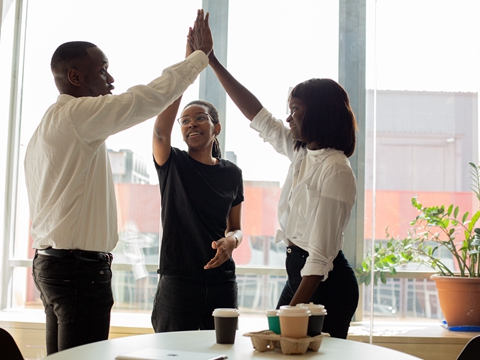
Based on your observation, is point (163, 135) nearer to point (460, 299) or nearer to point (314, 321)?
point (314, 321)

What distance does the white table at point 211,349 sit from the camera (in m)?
1.39

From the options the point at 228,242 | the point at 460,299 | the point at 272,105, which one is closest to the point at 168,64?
the point at 272,105

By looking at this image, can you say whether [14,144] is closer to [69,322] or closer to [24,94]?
[24,94]

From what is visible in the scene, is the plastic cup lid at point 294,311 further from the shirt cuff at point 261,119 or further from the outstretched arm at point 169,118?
the shirt cuff at point 261,119

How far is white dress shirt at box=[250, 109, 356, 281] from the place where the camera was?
1894mm

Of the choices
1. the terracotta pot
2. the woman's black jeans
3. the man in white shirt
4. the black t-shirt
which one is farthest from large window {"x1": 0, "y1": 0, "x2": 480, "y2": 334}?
the man in white shirt

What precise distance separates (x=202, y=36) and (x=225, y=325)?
125 cm

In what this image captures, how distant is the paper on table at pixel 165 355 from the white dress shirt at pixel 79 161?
2.07 feet

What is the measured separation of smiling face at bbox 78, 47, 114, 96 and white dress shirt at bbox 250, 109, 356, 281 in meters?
0.81

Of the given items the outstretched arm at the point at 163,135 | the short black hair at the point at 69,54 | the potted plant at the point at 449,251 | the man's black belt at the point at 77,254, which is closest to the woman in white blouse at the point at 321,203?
the outstretched arm at the point at 163,135

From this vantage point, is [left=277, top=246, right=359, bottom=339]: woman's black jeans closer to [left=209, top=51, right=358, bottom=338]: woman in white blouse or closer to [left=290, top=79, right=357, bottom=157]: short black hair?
[left=209, top=51, right=358, bottom=338]: woman in white blouse

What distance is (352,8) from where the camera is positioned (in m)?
3.22

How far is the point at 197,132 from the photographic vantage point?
2430 mm

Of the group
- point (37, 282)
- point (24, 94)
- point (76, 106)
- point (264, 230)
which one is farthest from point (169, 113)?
point (24, 94)
